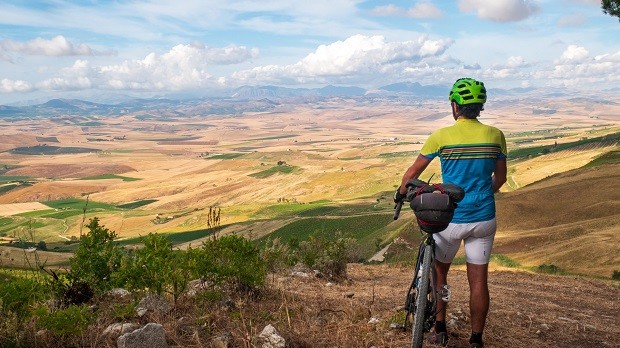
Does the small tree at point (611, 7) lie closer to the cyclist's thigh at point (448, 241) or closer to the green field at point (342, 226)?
the cyclist's thigh at point (448, 241)

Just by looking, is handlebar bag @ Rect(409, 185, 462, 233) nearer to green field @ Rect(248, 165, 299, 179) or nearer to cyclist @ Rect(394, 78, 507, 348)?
cyclist @ Rect(394, 78, 507, 348)

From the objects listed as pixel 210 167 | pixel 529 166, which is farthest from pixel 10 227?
pixel 529 166

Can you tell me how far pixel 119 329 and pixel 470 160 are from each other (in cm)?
440

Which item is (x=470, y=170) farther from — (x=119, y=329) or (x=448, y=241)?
(x=119, y=329)

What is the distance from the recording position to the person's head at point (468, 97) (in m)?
5.86

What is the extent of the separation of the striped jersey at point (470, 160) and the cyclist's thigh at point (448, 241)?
0.10m

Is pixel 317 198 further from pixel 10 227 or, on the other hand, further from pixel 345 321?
pixel 345 321

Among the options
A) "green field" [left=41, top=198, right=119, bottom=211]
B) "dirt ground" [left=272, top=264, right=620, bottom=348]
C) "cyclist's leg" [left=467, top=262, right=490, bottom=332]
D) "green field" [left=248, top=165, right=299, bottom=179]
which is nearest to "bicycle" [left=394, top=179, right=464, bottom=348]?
"cyclist's leg" [left=467, top=262, right=490, bottom=332]

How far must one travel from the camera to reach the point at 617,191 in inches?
1527

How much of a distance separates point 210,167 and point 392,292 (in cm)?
18879

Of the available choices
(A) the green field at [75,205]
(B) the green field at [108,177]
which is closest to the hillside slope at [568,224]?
(A) the green field at [75,205]

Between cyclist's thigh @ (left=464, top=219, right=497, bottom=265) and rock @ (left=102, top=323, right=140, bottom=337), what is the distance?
3.96m

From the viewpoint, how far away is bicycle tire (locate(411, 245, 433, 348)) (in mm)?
5258

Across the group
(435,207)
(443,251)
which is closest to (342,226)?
(443,251)
